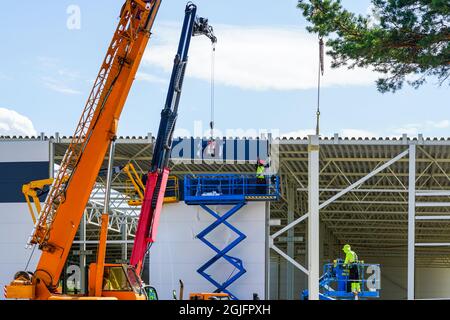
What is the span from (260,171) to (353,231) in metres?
29.7

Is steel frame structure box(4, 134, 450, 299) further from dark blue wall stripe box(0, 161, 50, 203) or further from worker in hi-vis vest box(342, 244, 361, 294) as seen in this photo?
worker in hi-vis vest box(342, 244, 361, 294)

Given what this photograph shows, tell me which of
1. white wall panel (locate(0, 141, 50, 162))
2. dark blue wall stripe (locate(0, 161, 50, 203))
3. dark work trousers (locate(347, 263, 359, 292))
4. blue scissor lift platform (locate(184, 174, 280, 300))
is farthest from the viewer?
white wall panel (locate(0, 141, 50, 162))

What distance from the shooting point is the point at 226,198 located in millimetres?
34000

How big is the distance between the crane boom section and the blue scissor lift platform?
10828mm

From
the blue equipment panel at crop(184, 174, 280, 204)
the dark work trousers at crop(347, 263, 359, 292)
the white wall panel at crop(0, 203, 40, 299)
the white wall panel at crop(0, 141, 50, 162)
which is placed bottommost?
the dark work trousers at crop(347, 263, 359, 292)

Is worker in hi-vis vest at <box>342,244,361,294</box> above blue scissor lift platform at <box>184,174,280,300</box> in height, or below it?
below

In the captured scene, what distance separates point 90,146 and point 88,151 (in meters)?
0.17

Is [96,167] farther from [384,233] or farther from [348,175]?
[384,233]

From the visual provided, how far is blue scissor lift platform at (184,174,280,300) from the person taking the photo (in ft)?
111

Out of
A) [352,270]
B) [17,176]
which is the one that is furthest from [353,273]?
[17,176]

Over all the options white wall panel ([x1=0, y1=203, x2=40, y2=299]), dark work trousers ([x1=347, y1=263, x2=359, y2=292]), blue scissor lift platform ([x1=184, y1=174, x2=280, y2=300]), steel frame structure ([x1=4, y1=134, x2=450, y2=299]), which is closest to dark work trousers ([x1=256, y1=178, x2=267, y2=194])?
blue scissor lift platform ([x1=184, y1=174, x2=280, y2=300])

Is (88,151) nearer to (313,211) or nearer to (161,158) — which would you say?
(161,158)

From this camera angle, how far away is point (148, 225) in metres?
26.9
